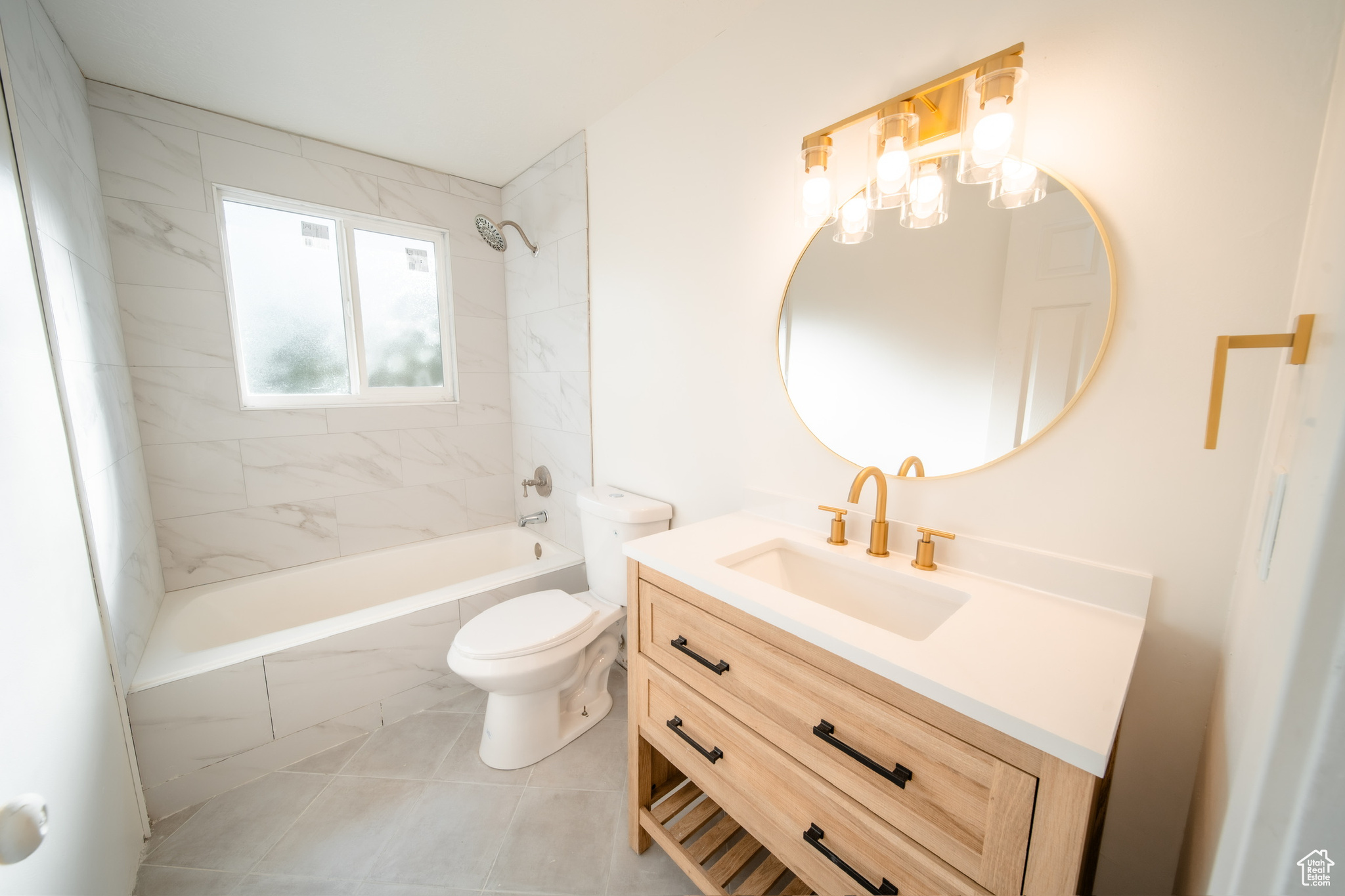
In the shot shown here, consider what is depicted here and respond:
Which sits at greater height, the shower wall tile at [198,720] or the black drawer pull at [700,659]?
the black drawer pull at [700,659]

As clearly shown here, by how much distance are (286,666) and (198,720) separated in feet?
0.79

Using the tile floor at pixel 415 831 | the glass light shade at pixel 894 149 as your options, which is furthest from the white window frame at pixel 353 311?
the glass light shade at pixel 894 149

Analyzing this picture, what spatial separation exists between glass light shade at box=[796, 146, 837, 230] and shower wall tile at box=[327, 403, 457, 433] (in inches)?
83.5

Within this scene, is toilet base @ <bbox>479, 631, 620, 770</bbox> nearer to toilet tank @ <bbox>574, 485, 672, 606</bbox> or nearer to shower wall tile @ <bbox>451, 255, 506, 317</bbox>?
toilet tank @ <bbox>574, 485, 672, 606</bbox>

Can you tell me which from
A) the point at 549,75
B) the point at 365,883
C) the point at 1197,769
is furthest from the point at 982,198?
the point at 365,883

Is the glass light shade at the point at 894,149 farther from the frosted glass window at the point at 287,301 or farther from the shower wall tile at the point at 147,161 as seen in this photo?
the shower wall tile at the point at 147,161

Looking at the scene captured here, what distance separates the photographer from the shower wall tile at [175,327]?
1.85 m

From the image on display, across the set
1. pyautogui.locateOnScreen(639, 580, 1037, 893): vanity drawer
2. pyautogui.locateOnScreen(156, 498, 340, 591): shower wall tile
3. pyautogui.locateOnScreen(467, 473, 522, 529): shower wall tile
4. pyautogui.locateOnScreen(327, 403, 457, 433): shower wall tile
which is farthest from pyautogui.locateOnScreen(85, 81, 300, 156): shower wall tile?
pyautogui.locateOnScreen(639, 580, 1037, 893): vanity drawer

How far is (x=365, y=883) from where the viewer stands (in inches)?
49.8

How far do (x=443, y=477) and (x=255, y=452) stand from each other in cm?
79

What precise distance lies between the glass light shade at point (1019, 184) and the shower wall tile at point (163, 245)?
2.76 m

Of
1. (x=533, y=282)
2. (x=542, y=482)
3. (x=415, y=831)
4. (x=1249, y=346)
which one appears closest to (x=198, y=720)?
(x=415, y=831)

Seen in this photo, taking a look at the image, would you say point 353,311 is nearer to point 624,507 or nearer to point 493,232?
point 493,232

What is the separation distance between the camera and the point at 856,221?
1.17 metres
